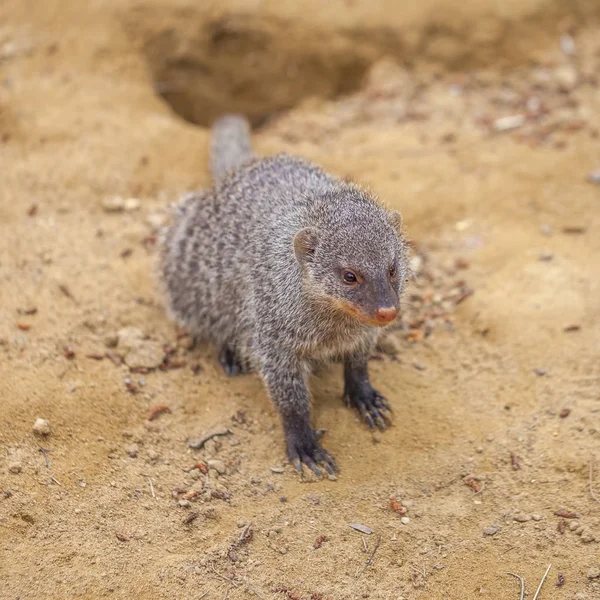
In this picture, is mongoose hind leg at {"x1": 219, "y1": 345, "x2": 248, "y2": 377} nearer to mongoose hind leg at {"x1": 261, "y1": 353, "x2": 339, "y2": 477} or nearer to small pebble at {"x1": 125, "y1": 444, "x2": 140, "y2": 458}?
mongoose hind leg at {"x1": 261, "y1": 353, "x2": 339, "y2": 477}

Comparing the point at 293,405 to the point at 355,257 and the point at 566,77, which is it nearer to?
the point at 355,257

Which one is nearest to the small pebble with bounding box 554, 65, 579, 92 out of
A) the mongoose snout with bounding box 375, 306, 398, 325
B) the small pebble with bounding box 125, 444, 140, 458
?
the mongoose snout with bounding box 375, 306, 398, 325

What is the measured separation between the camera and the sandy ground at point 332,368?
3297 millimetres

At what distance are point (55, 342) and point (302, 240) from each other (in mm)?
1575

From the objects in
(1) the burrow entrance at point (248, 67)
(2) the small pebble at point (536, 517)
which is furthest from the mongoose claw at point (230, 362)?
(1) the burrow entrance at point (248, 67)

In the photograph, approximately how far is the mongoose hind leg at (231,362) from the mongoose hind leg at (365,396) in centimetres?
71

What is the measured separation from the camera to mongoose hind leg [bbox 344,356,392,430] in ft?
13.0

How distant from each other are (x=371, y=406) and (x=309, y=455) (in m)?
0.45

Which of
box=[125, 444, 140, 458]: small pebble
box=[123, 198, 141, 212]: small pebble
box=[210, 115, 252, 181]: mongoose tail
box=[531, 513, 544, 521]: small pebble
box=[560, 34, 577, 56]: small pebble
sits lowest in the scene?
box=[531, 513, 544, 521]: small pebble

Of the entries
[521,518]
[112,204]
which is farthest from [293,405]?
[112,204]

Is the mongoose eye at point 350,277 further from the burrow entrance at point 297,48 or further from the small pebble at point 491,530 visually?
the burrow entrance at point 297,48

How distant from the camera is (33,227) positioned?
5027 millimetres

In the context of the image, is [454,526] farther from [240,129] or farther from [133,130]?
[133,130]

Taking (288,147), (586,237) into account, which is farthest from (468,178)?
(288,147)
